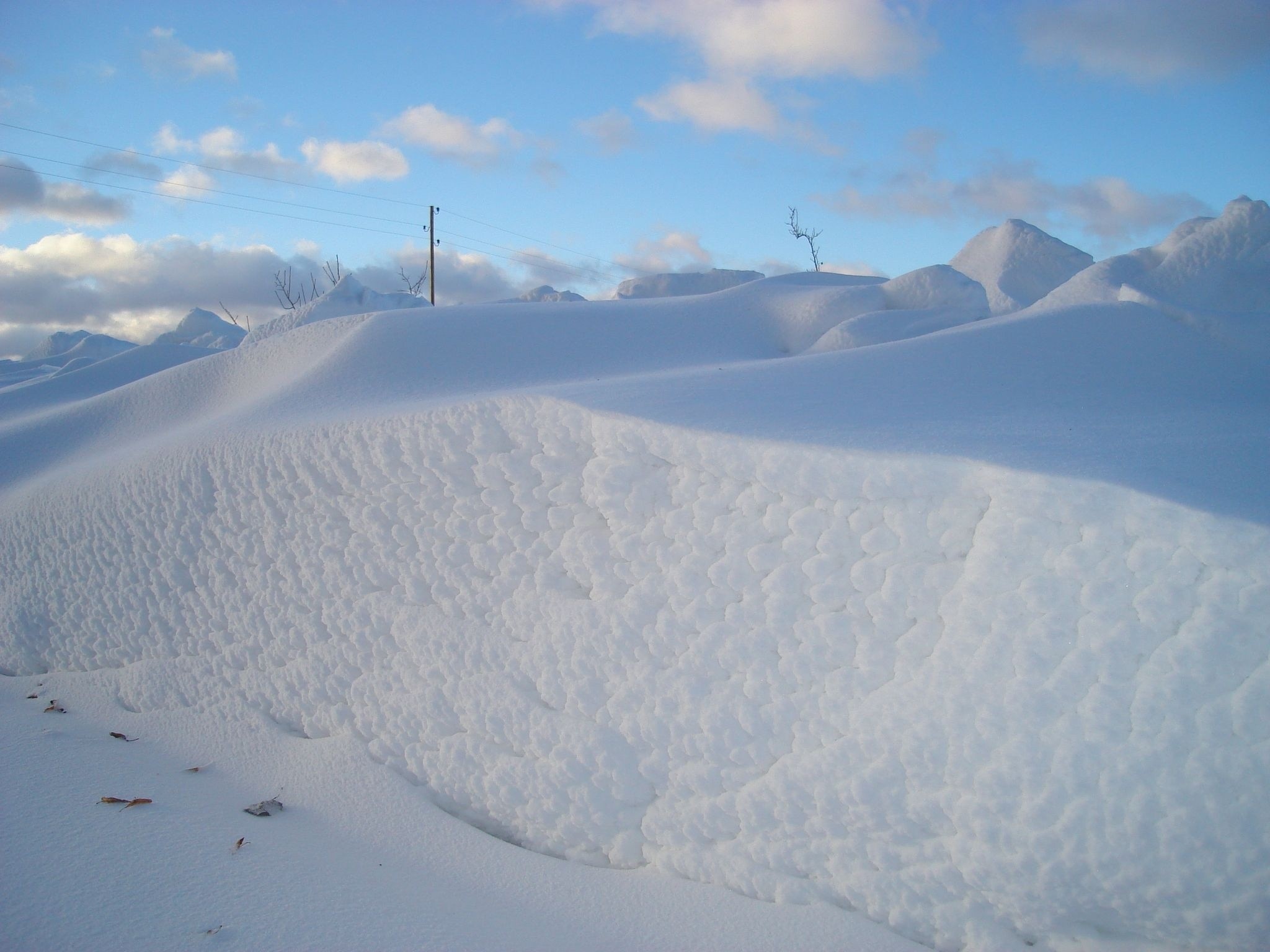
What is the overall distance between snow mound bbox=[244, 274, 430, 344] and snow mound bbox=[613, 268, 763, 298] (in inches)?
129

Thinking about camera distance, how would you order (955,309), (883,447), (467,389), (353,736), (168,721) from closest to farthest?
1. (883,447)
2. (353,736)
3. (168,721)
4. (467,389)
5. (955,309)

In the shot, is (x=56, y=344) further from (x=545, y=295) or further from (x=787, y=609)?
(x=787, y=609)

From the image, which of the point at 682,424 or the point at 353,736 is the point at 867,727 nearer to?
the point at 682,424

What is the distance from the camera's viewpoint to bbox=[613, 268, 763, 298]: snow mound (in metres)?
10.8

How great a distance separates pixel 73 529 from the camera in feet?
11.1

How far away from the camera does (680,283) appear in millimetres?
10930

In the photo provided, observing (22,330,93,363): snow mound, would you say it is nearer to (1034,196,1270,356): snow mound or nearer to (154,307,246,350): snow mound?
(154,307,246,350): snow mound

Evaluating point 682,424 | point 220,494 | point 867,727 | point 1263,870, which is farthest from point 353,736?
point 1263,870

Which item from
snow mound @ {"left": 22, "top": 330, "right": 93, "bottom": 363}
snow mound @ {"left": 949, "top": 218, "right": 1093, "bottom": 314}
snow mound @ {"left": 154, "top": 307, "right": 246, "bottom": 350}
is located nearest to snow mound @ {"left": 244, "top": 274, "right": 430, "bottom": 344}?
snow mound @ {"left": 949, "top": 218, "right": 1093, "bottom": 314}

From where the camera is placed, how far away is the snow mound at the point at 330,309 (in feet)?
20.4

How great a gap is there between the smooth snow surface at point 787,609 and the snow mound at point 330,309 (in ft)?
7.61

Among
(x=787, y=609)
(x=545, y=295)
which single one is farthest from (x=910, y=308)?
(x=545, y=295)

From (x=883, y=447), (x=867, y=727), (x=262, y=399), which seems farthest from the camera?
(x=262, y=399)

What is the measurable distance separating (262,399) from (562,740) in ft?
7.84
